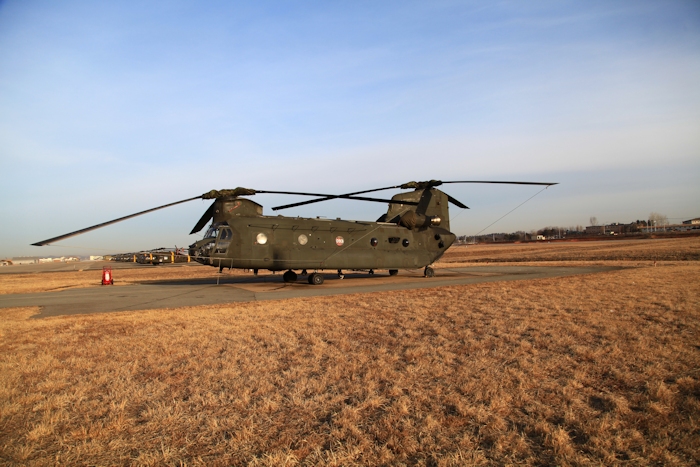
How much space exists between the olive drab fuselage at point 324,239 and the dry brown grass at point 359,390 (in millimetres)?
8422

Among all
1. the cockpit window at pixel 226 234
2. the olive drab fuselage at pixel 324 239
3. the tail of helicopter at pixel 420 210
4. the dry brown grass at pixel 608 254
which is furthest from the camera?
the dry brown grass at pixel 608 254

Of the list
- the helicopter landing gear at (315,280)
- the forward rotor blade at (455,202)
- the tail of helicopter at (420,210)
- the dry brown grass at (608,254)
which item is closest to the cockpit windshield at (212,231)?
the helicopter landing gear at (315,280)

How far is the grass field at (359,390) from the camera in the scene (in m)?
3.50

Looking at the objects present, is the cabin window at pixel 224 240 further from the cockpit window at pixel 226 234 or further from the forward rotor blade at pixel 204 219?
the forward rotor blade at pixel 204 219

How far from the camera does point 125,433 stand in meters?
3.86

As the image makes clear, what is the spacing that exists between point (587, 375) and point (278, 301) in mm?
9247

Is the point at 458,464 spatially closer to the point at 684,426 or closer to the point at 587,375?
the point at 684,426

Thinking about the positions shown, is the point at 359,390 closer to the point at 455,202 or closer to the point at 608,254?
the point at 455,202

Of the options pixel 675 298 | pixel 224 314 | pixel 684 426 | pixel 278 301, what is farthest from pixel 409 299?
pixel 684 426

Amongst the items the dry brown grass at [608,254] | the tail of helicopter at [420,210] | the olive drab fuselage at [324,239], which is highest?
the tail of helicopter at [420,210]

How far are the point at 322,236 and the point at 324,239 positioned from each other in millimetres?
181

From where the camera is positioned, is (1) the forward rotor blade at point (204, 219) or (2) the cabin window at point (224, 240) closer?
(2) the cabin window at point (224, 240)

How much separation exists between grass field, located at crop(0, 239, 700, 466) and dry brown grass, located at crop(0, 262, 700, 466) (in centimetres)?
2

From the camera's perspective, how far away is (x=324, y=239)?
1941 cm
